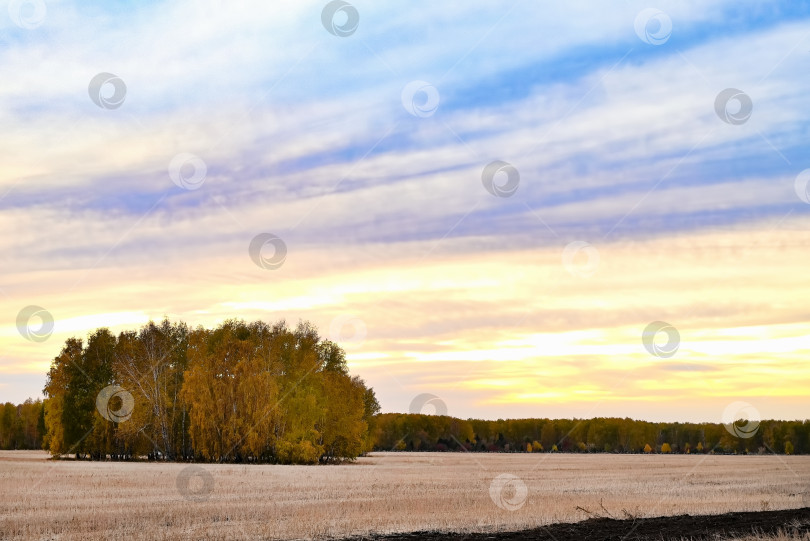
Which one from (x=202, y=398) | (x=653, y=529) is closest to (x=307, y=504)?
(x=653, y=529)

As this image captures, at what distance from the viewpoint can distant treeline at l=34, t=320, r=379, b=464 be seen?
81312 millimetres

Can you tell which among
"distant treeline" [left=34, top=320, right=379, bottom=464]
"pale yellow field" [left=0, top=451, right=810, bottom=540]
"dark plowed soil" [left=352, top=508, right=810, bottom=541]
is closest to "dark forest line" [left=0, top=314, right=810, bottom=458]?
"distant treeline" [left=34, top=320, right=379, bottom=464]

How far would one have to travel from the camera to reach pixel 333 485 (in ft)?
149

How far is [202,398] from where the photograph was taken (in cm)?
8069

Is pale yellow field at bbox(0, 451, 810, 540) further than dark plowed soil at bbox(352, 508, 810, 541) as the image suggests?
Yes

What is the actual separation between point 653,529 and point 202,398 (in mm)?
62942

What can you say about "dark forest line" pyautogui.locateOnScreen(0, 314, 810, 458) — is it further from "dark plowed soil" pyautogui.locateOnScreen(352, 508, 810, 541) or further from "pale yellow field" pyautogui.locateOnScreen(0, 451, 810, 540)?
"dark plowed soil" pyautogui.locateOnScreen(352, 508, 810, 541)

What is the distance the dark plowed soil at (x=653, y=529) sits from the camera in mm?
22297

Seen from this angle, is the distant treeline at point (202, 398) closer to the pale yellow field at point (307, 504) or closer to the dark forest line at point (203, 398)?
the dark forest line at point (203, 398)

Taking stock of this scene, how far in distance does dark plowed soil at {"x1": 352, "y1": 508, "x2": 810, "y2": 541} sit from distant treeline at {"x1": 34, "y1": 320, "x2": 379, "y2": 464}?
58550mm

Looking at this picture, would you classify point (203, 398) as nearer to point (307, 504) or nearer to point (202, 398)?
point (202, 398)

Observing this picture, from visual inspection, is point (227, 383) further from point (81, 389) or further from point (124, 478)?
point (124, 478)

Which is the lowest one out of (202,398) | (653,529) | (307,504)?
(653,529)

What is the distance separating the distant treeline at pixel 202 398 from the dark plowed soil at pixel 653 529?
58.5 metres
